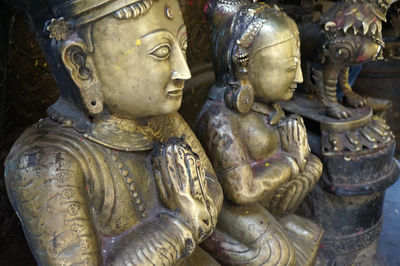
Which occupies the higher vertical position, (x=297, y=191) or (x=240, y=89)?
(x=240, y=89)

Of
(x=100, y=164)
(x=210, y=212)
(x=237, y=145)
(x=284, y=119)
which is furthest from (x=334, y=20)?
(x=100, y=164)

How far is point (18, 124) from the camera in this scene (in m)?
1.52

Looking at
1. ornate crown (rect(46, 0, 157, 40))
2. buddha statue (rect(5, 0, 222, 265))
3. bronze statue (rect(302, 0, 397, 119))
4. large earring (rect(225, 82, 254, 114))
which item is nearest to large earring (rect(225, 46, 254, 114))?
large earring (rect(225, 82, 254, 114))

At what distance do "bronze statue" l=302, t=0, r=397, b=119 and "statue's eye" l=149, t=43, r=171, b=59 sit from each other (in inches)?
45.5

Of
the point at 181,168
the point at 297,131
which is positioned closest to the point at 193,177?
the point at 181,168

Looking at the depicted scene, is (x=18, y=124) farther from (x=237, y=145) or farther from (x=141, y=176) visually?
(x=237, y=145)

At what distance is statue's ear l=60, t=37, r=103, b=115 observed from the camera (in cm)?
94

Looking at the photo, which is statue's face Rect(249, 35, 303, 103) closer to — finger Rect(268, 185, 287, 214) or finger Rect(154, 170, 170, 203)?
finger Rect(268, 185, 287, 214)

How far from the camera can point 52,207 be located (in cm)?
91

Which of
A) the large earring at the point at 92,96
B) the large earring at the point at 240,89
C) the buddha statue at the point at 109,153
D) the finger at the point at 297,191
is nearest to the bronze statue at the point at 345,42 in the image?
the finger at the point at 297,191

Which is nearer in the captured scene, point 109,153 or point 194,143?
point 109,153

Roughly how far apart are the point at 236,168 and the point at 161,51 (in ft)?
1.69

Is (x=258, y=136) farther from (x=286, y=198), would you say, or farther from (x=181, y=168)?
(x=181, y=168)

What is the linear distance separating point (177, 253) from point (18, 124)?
88cm
